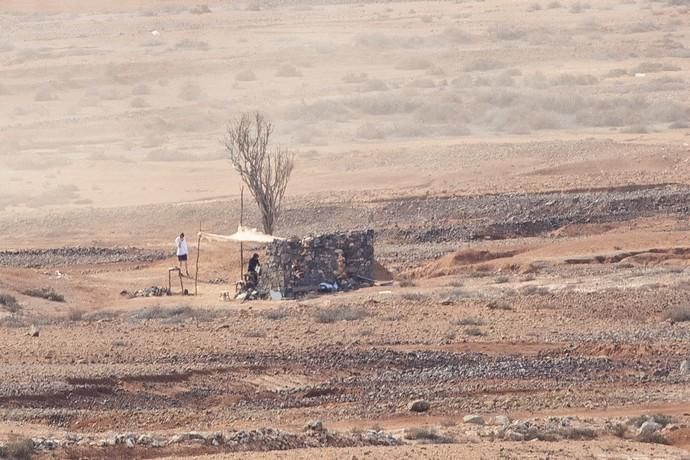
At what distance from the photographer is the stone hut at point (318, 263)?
1131 inches

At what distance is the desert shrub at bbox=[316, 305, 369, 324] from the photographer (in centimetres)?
2530

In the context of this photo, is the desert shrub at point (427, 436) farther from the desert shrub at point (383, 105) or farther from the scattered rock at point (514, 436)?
the desert shrub at point (383, 105)

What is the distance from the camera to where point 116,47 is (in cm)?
9025

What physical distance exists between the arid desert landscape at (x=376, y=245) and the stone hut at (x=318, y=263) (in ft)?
3.20

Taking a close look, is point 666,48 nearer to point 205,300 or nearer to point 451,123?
point 451,123

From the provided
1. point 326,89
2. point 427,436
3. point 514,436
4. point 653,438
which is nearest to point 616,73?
point 326,89

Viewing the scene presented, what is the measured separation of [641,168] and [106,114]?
28.2m

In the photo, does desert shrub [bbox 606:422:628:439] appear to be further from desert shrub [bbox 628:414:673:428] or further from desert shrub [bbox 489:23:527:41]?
desert shrub [bbox 489:23:527:41]

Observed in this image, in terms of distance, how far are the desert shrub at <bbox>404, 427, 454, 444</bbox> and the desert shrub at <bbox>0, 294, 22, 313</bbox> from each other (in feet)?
41.2

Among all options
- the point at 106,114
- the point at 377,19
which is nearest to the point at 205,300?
the point at 106,114

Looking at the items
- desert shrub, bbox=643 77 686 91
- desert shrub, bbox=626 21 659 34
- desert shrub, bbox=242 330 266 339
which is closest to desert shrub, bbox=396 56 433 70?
desert shrub, bbox=643 77 686 91

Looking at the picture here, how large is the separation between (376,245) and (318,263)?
280 inches


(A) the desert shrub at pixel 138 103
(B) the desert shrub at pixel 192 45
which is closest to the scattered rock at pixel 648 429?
A: (A) the desert shrub at pixel 138 103

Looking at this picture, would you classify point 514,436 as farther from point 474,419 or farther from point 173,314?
point 173,314
